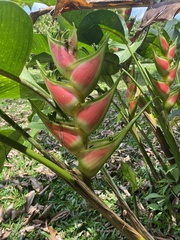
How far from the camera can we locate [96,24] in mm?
656

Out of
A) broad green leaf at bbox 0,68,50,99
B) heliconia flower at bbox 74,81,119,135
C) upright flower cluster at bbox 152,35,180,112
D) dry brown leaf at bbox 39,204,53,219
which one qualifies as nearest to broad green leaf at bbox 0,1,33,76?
broad green leaf at bbox 0,68,50,99

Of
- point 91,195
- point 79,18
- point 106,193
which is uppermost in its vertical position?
point 79,18

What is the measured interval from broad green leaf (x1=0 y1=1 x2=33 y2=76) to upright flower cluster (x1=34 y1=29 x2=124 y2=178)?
0.24 ft

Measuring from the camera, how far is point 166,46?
0.69 metres

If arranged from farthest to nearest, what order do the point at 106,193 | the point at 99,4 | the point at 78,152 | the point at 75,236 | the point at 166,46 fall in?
1. the point at 106,193
2. the point at 75,236
3. the point at 166,46
4. the point at 99,4
5. the point at 78,152

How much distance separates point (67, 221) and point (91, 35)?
1.98 ft

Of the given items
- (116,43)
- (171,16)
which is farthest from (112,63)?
(171,16)

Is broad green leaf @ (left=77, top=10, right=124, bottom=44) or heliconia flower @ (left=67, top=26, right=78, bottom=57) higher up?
heliconia flower @ (left=67, top=26, right=78, bottom=57)

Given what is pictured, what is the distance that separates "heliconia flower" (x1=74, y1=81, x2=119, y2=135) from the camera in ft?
1.20

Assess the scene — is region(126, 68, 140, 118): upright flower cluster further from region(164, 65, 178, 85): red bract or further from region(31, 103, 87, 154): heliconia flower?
region(31, 103, 87, 154): heliconia flower

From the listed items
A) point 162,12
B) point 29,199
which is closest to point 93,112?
point 162,12

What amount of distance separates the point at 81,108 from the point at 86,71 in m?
0.05

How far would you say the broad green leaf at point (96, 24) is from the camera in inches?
24.7

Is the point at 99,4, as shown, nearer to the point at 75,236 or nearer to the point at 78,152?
the point at 78,152
